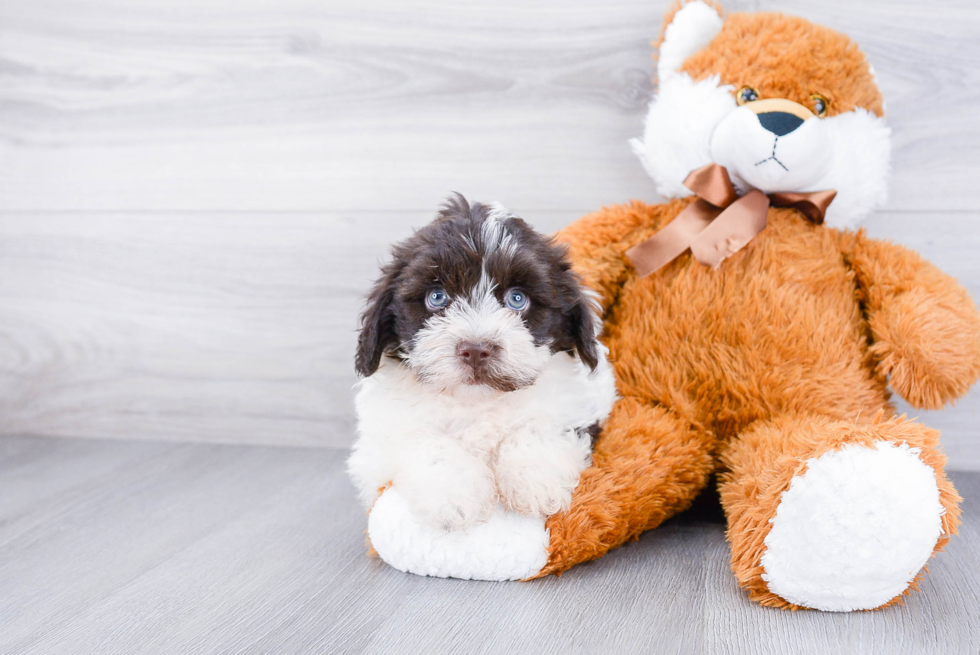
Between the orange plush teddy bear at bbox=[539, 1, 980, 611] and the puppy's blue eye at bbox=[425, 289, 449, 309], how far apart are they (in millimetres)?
352

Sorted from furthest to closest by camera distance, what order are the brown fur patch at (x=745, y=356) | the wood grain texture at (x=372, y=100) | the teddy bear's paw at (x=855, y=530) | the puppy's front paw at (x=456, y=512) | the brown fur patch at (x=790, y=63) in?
the wood grain texture at (x=372, y=100)
the brown fur patch at (x=790, y=63)
the brown fur patch at (x=745, y=356)
the puppy's front paw at (x=456, y=512)
the teddy bear's paw at (x=855, y=530)

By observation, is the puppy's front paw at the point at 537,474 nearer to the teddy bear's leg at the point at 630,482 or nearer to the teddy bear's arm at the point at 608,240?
the teddy bear's leg at the point at 630,482

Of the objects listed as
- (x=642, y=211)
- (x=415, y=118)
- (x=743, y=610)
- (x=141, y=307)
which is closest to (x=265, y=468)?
(x=141, y=307)

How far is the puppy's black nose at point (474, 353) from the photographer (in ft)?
3.44

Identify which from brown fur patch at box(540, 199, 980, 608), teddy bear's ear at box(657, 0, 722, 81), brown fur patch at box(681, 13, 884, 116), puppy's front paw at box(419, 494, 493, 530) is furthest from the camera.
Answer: teddy bear's ear at box(657, 0, 722, 81)

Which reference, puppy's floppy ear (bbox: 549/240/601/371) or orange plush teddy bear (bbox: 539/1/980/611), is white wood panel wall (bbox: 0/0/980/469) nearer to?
orange plush teddy bear (bbox: 539/1/980/611)

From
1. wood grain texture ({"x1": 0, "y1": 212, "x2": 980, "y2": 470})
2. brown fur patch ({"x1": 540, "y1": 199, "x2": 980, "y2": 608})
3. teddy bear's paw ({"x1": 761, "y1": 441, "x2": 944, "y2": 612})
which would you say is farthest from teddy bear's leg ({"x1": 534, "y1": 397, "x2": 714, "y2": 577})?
wood grain texture ({"x1": 0, "y1": 212, "x2": 980, "y2": 470})

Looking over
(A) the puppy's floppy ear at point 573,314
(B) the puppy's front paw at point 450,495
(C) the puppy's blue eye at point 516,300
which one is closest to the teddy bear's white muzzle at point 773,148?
(A) the puppy's floppy ear at point 573,314

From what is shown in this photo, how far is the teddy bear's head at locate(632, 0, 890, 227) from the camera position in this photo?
4.17ft

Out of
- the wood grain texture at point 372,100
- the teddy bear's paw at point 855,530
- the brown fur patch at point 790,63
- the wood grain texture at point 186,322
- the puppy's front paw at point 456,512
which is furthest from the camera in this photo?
the wood grain texture at point 186,322

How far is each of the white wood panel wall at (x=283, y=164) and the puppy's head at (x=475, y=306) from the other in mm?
617

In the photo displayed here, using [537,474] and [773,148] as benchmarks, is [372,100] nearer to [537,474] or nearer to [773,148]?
[773,148]

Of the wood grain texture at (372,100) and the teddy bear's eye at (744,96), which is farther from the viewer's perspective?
the wood grain texture at (372,100)

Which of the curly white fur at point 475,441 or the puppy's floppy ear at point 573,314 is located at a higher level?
the puppy's floppy ear at point 573,314
